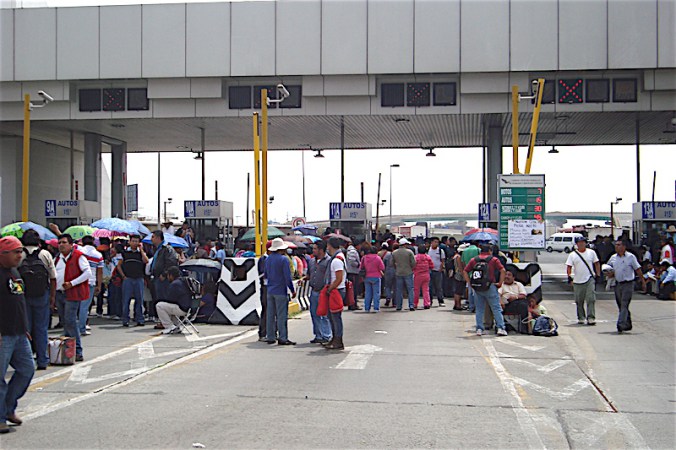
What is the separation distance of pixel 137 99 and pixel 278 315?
1803 centimetres

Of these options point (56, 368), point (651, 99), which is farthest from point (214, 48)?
point (56, 368)

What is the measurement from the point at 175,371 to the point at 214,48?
63.4 feet

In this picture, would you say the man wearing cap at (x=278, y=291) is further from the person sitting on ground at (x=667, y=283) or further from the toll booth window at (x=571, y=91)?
the toll booth window at (x=571, y=91)

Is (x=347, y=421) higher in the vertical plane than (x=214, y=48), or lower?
lower

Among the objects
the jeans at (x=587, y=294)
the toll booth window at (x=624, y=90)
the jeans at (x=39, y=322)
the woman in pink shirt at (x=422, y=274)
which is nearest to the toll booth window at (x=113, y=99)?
the woman in pink shirt at (x=422, y=274)

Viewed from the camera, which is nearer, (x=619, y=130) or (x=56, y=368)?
(x=56, y=368)

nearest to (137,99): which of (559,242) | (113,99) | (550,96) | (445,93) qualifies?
(113,99)

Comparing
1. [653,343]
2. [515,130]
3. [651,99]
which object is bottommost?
[653,343]

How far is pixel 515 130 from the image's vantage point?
18031 millimetres

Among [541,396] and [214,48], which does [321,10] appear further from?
[541,396]

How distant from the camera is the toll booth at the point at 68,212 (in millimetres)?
30266

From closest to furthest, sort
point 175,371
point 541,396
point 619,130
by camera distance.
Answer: point 541,396 → point 175,371 → point 619,130

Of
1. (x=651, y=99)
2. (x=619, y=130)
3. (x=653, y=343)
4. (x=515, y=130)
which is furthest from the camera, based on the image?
(x=619, y=130)

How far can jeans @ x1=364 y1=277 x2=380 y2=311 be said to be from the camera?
1956cm
